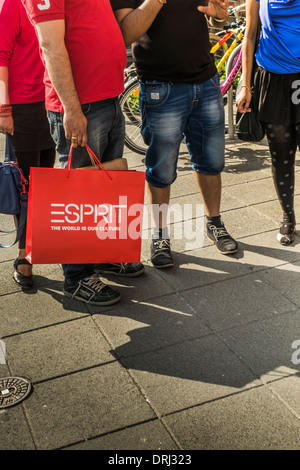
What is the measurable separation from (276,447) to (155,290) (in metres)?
1.55

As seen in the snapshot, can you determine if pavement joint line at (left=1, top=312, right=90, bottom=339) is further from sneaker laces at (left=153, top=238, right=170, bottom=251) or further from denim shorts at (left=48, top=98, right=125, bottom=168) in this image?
denim shorts at (left=48, top=98, right=125, bottom=168)

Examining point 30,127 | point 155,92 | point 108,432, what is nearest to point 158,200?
point 155,92

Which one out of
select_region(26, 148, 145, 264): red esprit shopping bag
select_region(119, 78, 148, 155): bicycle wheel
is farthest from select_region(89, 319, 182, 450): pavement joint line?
select_region(119, 78, 148, 155): bicycle wheel

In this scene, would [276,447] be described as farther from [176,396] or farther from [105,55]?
[105,55]

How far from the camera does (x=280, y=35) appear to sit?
4.09 m

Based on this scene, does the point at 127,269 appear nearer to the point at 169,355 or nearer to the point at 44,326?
the point at 44,326

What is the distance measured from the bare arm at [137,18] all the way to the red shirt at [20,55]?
532 mm

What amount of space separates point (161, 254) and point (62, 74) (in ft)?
4.90

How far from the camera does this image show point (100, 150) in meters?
3.83

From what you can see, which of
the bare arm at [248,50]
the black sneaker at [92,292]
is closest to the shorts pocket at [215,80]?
the bare arm at [248,50]

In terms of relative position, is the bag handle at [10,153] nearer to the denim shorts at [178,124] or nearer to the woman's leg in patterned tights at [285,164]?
the denim shorts at [178,124]

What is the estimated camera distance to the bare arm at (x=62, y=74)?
339cm

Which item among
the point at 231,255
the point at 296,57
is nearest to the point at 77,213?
the point at 231,255

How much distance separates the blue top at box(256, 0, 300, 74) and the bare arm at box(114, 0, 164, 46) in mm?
714
